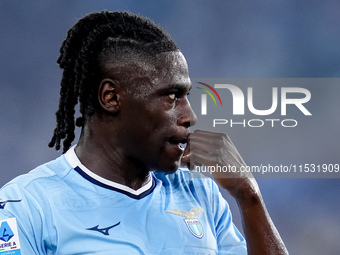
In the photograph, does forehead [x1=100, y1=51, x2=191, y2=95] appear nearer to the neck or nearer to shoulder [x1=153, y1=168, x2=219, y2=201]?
the neck

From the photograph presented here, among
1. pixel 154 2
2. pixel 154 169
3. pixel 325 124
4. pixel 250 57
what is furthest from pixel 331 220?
pixel 154 169

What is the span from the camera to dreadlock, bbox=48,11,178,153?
213 cm

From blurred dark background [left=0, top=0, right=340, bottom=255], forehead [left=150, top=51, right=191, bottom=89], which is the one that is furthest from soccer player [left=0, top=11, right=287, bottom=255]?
blurred dark background [left=0, top=0, right=340, bottom=255]

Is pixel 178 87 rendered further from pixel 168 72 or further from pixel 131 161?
pixel 131 161

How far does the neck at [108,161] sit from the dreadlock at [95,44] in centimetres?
11

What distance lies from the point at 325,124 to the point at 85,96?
3.63m

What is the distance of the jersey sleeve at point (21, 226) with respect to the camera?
1.87 metres

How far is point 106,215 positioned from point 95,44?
0.61 metres

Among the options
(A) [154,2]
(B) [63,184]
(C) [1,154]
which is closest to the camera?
(B) [63,184]

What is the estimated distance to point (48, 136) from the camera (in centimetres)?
512

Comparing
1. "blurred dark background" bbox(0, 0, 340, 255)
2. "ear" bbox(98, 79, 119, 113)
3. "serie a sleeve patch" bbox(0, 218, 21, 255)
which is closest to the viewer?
"serie a sleeve patch" bbox(0, 218, 21, 255)

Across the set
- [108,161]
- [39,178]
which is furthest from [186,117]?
[39,178]

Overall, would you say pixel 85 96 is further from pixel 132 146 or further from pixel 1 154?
pixel 1 154

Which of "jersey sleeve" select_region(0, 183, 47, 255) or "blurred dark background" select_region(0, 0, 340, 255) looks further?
"blurred dark background" select_region(0, 0, 340, 255)
